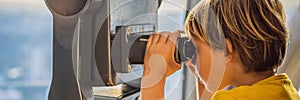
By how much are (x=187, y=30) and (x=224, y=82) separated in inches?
6.4

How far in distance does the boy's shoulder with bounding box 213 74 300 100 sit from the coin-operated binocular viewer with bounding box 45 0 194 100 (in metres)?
0.21

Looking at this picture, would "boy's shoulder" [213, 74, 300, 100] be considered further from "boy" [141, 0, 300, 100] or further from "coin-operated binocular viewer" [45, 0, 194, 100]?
"coin-operated binocular viewer" [45, 0, 194, 100]

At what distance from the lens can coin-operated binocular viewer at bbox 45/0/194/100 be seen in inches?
24.9

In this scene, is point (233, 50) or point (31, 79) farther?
point (31, 79)

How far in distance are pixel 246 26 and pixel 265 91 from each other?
146 millimetres

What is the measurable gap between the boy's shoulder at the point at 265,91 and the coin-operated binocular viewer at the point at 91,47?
0.68 feet

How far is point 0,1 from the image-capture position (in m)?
0.81

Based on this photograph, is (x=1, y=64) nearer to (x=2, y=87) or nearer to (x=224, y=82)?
(x=2, y=87)

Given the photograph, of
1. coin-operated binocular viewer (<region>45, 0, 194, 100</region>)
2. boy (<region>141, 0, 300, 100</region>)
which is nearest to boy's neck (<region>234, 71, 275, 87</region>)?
boy (<region>141, 0, 300, 100</region>)

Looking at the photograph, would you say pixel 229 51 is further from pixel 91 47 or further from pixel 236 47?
pixel 91 47

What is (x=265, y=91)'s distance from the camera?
74 cm

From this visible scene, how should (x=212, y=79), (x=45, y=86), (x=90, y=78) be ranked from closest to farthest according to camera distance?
(x=90, y=78)
(x=212, y=79)
(x=45, y=86)

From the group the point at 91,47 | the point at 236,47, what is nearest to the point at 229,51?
the point at 236,47

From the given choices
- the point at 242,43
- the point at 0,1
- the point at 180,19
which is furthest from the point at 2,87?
the point at 242,43
